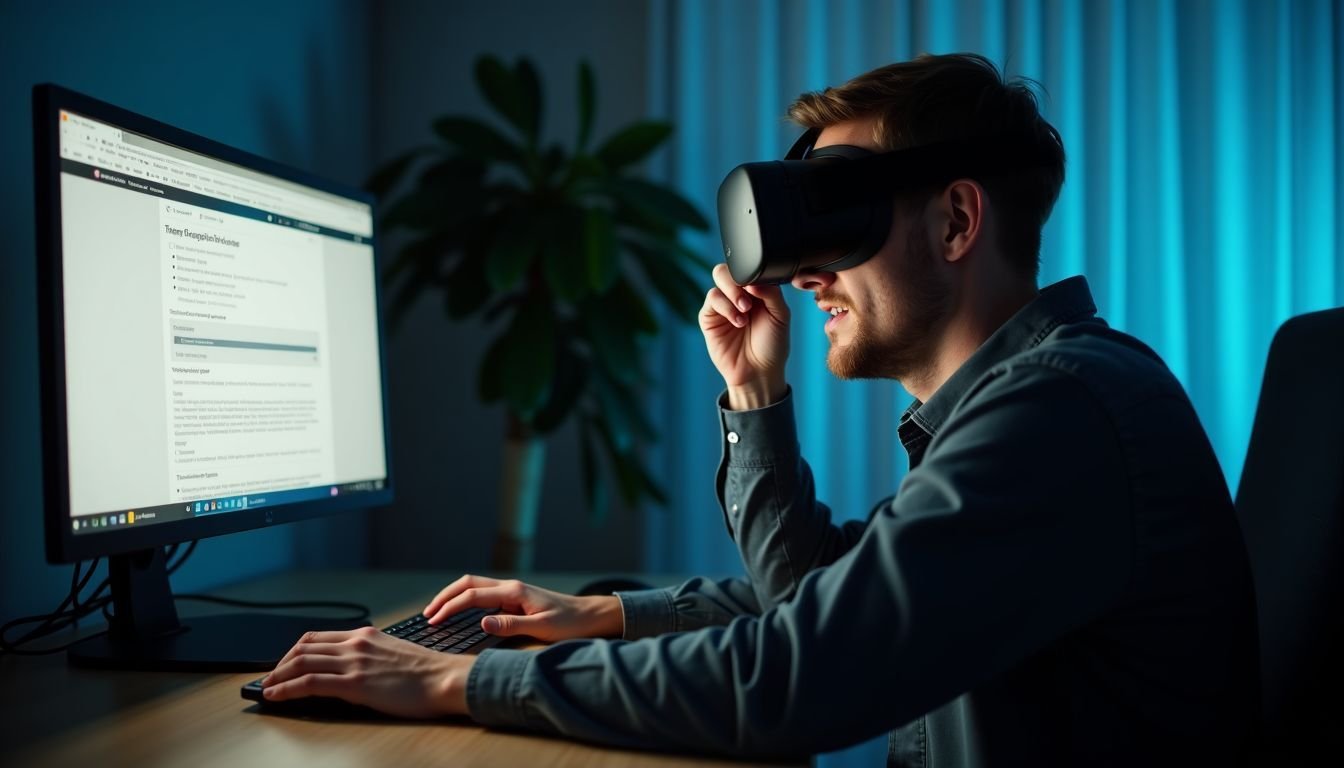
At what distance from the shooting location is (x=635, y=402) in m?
2.29

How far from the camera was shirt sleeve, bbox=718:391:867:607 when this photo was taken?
44.2 inches

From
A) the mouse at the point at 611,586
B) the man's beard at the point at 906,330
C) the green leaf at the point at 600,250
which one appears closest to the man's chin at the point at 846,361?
the man's beard at the point at 906,330

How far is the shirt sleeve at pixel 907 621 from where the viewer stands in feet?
2.16

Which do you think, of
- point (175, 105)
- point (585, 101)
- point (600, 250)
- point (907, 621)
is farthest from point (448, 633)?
point (585, 101)

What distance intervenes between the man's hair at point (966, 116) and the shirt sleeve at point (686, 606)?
0.48m

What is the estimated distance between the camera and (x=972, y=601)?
0.67 m

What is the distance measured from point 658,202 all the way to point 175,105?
3.25 feet

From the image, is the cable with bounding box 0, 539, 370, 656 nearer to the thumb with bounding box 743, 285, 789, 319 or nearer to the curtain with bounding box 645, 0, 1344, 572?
the thumb with bounding box 743, 285, 789, 319

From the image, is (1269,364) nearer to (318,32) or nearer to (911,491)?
(911,491)

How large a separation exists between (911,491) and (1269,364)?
2.03ft

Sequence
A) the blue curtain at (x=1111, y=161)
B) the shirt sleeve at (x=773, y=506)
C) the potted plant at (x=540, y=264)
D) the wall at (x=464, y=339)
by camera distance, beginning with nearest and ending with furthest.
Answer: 1. the shirt sleeve at (x=773, y=506)
2. the potted plant at (x=540, y=264)
3. the blue curtain at (x=1111, y=161)
4. the wall at (x=464, y=339)

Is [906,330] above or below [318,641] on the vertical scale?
above

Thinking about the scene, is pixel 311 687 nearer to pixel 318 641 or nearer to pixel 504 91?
pixel 318 641

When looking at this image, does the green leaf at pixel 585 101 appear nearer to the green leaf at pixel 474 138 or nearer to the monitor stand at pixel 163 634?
the green leaf at pixel 474 138
